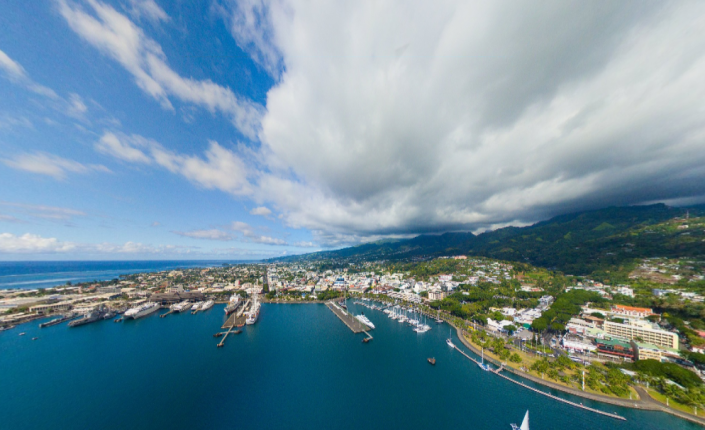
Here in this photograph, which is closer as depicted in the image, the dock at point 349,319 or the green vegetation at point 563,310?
the green vegetation at point 563,310

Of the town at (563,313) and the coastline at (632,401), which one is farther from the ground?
the town at (563,313)

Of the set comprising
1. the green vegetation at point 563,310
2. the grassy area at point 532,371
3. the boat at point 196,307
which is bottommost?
the grassy area at point 532,371

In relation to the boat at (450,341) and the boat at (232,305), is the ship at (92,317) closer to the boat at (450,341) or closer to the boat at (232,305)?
the boat at (232,305)

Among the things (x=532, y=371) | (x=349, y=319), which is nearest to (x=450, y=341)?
(x=532, y=371)

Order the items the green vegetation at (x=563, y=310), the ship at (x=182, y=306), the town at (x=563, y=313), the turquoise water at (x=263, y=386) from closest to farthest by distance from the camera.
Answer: the turquoise water at (x=263, y=386)
the town at (x=563, y=313)
the green vegetation at (x=563, y=310)
the ship at (x=182, y=306)

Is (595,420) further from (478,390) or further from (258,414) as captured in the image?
(258,414)

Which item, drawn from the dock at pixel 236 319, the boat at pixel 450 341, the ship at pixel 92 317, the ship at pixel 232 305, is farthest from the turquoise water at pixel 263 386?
the ship at pixel 232 305

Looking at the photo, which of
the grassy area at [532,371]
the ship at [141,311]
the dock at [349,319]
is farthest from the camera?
the ship at [141,311]
